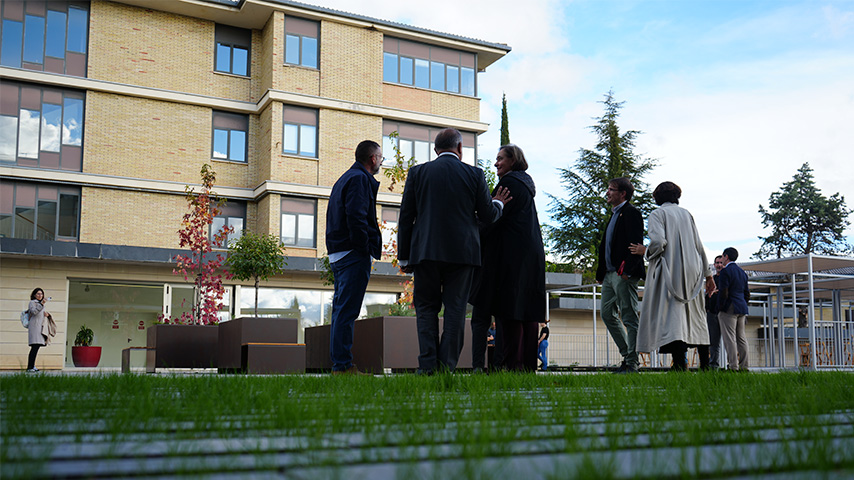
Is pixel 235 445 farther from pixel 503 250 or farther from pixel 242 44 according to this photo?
pixel 242 44

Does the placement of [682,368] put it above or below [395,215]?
below

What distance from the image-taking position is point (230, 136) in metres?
28.2

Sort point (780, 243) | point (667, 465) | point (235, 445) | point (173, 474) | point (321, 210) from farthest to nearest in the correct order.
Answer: point (780, 243), point (321, 210), point (235, 445), point (667, 465), point (173, 474)

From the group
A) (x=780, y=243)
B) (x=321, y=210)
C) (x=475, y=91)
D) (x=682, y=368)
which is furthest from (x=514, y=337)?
(x=780, y=243)

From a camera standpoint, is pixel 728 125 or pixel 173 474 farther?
pixel 728 125

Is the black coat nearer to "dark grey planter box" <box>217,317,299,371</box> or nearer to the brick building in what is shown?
"dark grey planter box" <box>217,317,299,371</box>

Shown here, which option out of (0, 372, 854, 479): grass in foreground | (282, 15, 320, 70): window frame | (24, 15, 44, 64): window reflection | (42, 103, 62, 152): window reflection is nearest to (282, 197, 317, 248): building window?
(282, 15, 320, 70): window frame

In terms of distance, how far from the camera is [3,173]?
24.5 metres

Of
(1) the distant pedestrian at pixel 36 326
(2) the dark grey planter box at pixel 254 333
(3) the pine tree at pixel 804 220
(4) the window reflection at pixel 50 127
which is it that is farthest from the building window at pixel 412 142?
(3) the pine tree at pixel 804 220

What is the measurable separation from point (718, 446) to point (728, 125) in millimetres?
31590

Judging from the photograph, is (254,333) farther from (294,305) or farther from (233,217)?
(233,217)

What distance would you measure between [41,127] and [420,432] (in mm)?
26885

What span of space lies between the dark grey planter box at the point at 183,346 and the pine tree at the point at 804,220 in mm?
52504

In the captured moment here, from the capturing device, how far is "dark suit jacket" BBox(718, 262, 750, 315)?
1098cm
